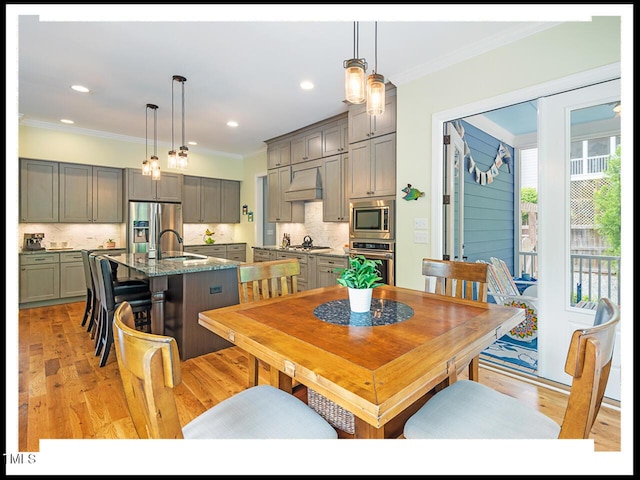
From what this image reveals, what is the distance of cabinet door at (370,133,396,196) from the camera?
355 centimetres

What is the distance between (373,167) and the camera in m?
3.77

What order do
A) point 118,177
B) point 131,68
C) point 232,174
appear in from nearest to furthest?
point 131,68, point 118,177, point 232,174

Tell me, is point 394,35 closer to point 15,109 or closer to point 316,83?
point 316,83

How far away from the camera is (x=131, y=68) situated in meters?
3.19

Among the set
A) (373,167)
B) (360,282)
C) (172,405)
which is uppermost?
(373,167)

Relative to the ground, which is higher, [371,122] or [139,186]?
[371,122]

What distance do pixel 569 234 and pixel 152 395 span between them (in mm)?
2779

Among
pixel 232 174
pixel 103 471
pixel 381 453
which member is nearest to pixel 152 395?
pixel 103 471

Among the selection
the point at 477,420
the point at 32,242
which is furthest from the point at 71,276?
the point at 477,420

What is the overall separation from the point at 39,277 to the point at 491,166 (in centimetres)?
680

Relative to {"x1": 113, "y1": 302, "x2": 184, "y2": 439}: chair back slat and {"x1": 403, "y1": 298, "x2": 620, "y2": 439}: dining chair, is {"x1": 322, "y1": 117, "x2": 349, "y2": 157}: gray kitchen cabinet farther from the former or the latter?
{"x1": 113, "y1": 302, "x2": 184, "y2": 439}: chair back slat

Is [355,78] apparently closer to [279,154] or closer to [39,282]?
[279,154]

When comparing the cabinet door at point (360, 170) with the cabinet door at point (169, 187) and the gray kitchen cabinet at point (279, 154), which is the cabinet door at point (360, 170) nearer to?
the gray kitchen cabinet at point (279, 154)

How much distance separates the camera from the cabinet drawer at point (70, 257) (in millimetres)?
4938
